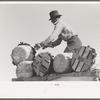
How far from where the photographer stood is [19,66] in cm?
611

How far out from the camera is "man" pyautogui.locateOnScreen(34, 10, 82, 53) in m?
5.93

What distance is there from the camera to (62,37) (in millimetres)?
5996

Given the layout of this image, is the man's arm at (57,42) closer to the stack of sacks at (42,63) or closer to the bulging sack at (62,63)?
the stack of sacks at (42,63)

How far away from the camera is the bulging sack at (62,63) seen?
5453 mm

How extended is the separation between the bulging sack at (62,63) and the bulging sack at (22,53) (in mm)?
804

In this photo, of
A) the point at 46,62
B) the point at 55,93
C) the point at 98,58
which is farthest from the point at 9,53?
the point at 98,58

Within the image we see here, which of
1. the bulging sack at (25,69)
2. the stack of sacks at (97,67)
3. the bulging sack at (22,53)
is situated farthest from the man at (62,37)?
the stack of sacks at (97,67)

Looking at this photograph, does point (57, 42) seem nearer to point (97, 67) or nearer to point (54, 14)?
point (54, 14)

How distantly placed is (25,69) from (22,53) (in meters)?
0.34

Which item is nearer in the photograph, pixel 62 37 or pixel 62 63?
pixel 62 63

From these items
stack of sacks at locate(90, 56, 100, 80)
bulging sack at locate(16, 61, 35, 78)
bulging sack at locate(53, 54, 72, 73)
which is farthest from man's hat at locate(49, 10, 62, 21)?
stack of sacks at locate(90, 56, 100, 80)

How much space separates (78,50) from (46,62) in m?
0.69

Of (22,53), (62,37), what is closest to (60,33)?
(62,37)

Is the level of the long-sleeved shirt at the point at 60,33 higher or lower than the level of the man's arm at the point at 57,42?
higher
